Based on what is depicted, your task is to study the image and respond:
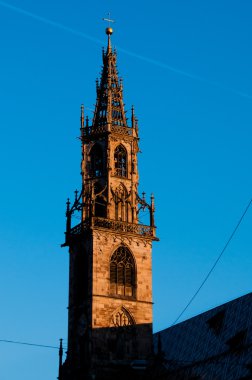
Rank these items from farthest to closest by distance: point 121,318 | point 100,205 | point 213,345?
point 100,205, point 121,318, point 213,345

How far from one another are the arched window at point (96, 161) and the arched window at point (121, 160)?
1163 mm

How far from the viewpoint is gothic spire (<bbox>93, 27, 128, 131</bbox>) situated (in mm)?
70438

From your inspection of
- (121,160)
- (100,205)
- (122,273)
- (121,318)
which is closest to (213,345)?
(121,318)

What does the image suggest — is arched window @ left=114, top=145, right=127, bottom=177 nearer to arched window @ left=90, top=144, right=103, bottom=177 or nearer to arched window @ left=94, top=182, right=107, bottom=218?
arched window @ left=90, top=144, right=103, bottom=177

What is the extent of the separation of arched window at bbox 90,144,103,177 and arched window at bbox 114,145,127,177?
116 cm

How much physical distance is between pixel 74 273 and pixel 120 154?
9.38 m

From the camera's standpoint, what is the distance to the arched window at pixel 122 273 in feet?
214

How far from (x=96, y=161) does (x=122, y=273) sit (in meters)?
9.00

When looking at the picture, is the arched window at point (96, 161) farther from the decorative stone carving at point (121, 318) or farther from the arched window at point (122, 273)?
the decorative stone carving at point (121, 318)

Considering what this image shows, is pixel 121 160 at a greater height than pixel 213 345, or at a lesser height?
greater

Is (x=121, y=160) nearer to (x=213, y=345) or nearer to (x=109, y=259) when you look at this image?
(x=109, y=259)

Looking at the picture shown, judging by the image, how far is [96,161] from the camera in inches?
2749

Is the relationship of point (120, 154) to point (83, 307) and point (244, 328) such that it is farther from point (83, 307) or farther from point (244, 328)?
point (244, 328)

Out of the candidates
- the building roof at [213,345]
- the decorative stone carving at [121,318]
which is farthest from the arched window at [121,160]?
the building roof at [213,345]
